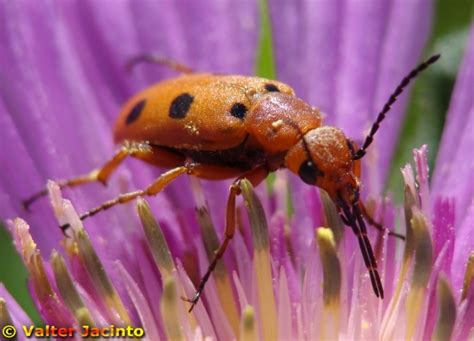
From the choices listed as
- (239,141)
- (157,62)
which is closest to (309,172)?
(239,141)

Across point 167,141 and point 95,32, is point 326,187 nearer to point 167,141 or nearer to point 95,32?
point 167,141

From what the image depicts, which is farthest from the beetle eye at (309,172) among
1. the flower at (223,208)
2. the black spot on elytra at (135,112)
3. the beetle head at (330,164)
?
the black spot on elytra at (135,112)

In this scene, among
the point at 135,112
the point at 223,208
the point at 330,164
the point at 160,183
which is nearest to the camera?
the point at 330,164

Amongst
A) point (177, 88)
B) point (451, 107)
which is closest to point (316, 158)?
point (177, 88)

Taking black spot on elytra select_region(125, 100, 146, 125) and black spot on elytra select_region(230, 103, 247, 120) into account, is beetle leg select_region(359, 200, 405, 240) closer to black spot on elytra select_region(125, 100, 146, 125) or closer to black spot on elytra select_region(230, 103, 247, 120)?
black spot on elytra select_region(230, 103, 247, 120)

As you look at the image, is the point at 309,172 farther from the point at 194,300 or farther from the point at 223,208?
the point at 223,208
